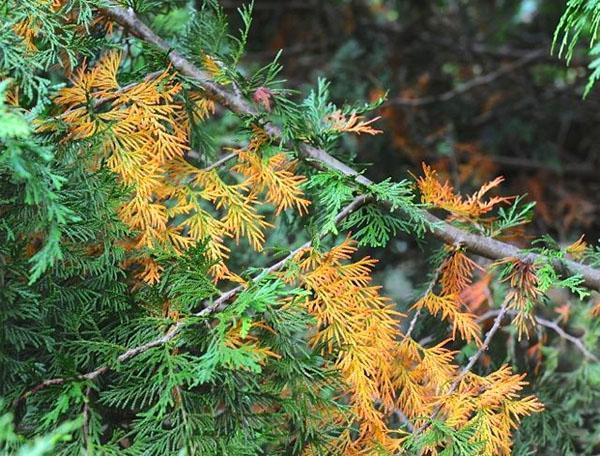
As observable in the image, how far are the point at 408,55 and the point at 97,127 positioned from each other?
6.44 ft

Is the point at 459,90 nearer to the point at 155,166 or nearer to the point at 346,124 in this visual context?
the point at 346,124

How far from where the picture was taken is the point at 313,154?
115 cm

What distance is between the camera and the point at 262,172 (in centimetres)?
111

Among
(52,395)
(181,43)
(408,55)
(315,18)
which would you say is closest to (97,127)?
(181,43)

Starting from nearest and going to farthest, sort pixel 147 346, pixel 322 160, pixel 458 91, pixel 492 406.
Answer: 1. pixel 147 346
2. pixel 492 406
3. pixel 322 160
4. pixel 458 91

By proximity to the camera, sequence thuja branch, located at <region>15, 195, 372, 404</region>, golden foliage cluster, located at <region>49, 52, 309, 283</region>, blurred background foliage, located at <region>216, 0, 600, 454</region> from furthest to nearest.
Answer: blurred background foliage, located at <region>216, 0, 600, 454</region> → golden foliage cluster, located at <region>49, 52, 309, 283</region> → thuja branch, located at <region>15, 195, 372, 404</region>

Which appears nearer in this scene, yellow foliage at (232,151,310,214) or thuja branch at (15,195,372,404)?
thuja branch at (15,195,372,404)

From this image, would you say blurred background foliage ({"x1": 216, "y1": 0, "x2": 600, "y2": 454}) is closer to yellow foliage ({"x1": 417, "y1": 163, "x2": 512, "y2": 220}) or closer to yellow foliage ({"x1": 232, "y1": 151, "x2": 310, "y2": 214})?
yellow foliage ({"x1": 417, "y1": 163, "x2": 512, "y2": 220})

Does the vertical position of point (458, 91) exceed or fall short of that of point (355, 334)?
it falls short

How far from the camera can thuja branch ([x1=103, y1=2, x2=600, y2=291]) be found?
1118 millimetres

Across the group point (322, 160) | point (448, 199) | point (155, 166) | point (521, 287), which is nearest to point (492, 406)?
point (521, 287)

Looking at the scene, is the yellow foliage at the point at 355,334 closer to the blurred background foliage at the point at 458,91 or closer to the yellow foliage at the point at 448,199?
the yellow foliage at the point at 448,199

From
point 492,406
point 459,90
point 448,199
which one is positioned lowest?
point 459,90

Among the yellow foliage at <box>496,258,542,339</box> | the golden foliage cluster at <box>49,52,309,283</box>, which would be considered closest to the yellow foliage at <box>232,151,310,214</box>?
the golden foliage cluster at <box>49,52,309,283</box>
